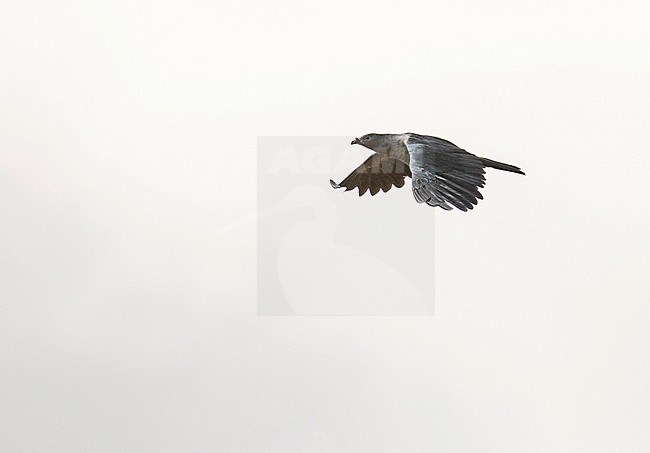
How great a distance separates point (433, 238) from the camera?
5.87 ft

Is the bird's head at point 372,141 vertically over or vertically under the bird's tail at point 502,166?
over

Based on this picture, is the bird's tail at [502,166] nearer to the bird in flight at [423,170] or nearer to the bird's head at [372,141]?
the bird in flight at [423,170]

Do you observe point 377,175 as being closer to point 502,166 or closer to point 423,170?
point 423,170

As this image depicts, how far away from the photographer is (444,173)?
1.71 m

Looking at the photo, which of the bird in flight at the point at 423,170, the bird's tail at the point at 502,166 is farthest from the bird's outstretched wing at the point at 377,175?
the bird's tail at the point at 502,166

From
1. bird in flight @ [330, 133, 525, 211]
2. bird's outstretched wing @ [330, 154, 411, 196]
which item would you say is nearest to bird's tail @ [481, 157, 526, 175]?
bird in flight @ [330, 133, 525, 211]

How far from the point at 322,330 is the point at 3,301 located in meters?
0.71

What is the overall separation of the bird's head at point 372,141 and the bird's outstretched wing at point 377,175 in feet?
0.07

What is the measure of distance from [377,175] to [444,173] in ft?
0.47

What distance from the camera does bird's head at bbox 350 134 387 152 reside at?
1.76 m

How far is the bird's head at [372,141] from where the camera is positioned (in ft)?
5.78

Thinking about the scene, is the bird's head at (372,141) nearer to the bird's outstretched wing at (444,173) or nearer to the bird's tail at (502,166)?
the bird's outstretched wing at (444,173)

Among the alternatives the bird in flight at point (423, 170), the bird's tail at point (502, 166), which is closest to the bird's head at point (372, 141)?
the bird in flight at point (423, 170)

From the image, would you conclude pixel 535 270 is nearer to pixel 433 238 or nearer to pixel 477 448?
pixel 433 238
